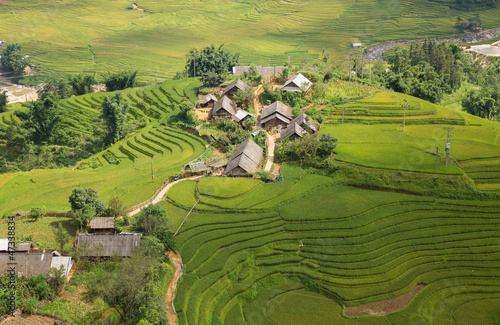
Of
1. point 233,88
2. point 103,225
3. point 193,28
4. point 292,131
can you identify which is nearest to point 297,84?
point 233,88

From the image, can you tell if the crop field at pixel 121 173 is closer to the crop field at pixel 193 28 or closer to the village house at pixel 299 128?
the village house at pixel 299 128

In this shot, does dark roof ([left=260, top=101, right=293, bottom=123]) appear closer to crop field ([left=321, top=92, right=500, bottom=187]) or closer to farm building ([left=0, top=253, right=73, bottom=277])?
crop field ([left=321, top=92, right=500, bottom=187])

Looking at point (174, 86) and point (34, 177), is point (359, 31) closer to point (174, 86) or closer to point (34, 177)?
point (174, 86)

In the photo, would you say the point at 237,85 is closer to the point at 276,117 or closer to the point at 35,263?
A: the point at 276,117

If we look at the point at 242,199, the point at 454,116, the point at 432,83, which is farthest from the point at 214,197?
the point at 432,83

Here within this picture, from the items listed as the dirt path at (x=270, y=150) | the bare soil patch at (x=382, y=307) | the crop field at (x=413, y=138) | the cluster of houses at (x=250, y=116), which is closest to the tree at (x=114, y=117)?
the cluster of houses at (x=250, y=116)

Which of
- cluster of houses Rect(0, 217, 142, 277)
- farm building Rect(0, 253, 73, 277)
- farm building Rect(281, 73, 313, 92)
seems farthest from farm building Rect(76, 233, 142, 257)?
farm building Rect(281, 73, 313, 92)

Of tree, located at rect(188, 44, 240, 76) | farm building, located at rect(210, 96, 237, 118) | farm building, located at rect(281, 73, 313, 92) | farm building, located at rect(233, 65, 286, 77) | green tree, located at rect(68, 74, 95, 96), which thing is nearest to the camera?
farm building, located at rect(210, 96, 237, 118)
